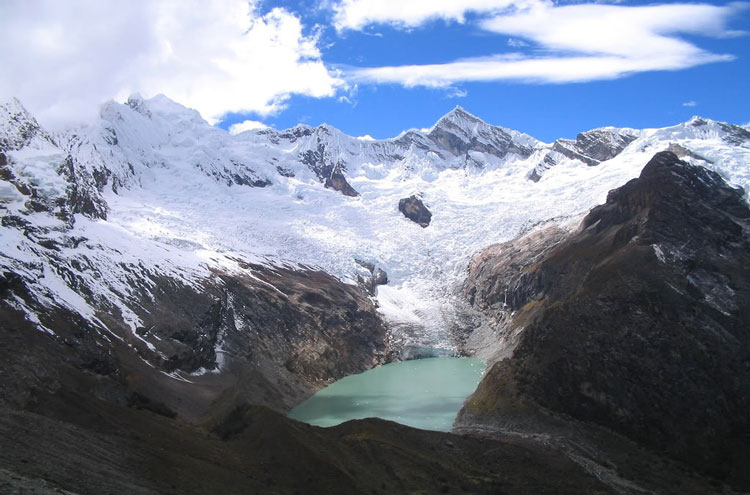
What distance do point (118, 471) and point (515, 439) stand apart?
39980 mm

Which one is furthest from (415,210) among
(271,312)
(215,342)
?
(215,342)

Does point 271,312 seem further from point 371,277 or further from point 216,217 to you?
point 216,217

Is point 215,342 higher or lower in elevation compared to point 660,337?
higher

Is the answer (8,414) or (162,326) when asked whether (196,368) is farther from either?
(8,414)

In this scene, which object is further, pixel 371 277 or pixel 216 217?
pixel 216 217

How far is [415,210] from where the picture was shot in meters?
189

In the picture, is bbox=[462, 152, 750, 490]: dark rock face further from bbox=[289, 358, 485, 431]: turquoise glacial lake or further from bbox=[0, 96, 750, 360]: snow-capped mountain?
bbox=[0, 96, 750, 360]: snow-capped mountain

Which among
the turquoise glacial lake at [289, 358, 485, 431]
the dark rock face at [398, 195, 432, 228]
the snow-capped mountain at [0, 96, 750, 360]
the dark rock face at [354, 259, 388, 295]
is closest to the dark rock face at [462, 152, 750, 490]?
the turquoise glacial lake at [289, 358, 485, 431]

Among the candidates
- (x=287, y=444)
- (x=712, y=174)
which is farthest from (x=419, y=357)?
(x=287, y=444)

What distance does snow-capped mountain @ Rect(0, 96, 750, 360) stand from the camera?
77250mm

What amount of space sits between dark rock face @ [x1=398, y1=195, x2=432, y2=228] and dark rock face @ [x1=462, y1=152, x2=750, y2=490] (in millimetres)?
89982

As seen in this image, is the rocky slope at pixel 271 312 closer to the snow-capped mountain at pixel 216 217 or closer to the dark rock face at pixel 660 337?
the dark rock face at pixel 660 337

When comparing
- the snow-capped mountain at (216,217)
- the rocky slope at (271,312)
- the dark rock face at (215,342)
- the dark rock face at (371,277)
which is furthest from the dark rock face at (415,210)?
the dark rock face at (215,342)

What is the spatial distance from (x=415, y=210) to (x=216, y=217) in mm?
61274
